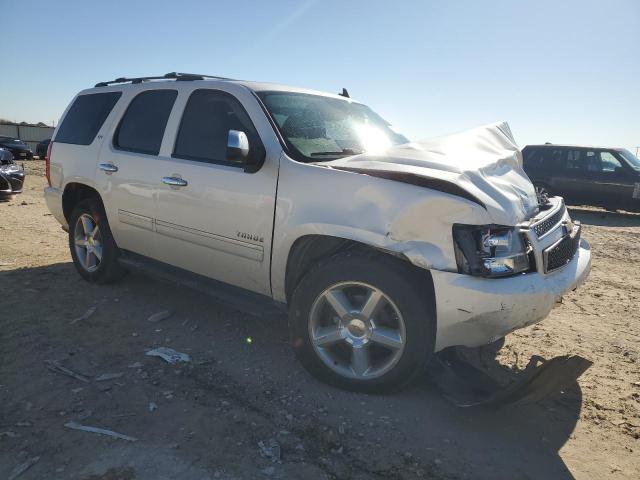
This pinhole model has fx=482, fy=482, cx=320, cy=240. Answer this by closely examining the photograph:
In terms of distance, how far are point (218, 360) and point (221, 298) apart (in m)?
0.44

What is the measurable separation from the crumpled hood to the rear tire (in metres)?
2.60

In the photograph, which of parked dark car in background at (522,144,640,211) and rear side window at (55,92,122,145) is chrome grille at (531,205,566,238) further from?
parked dark car in background at (522,144,640,211)

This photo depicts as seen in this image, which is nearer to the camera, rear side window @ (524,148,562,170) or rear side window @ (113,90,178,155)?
rear side window @ (113,90,178,155)

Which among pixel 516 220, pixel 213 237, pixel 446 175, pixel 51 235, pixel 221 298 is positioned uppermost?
pixel 446 175

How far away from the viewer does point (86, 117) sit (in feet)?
16.1

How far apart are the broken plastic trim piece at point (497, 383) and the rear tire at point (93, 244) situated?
3223mm

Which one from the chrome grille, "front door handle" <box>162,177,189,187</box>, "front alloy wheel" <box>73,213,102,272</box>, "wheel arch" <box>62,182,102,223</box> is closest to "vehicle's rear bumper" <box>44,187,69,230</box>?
"wheel arch" <box>62,182,102,223</box>

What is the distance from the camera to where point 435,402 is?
9.76 feet

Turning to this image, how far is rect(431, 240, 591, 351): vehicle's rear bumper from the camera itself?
253 cm

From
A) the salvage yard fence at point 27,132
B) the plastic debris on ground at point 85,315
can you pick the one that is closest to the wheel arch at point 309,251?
the plastic debris on ground at point 85,315

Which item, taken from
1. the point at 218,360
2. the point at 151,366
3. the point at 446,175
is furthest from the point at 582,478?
the point at 151,366

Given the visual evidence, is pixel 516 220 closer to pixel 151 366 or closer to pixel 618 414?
pixel 618 414

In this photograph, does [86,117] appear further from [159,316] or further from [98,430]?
[98,430]

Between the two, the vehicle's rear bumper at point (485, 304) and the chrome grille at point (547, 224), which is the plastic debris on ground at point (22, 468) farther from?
the chrome grille at point (547, 224)
